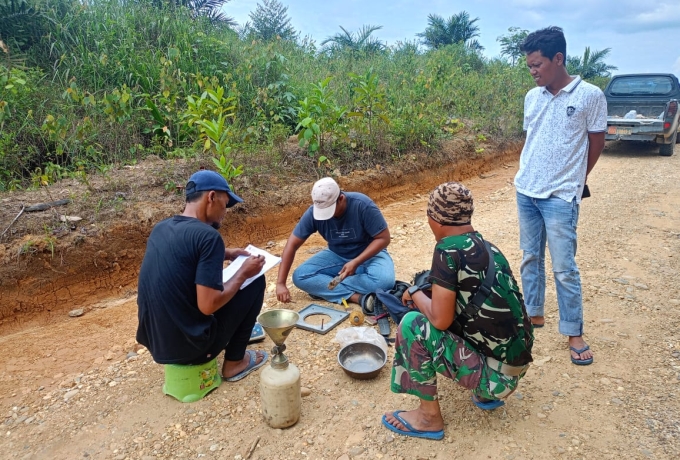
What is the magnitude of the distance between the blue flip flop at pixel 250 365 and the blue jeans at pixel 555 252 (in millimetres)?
1857

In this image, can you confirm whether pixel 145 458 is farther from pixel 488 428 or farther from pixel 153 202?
pixel 153 202

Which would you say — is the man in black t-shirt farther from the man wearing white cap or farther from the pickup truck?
the pickup truck

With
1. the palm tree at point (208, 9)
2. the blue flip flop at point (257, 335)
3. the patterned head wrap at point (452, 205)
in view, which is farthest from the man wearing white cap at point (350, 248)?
the palm tree at point (208, 9)

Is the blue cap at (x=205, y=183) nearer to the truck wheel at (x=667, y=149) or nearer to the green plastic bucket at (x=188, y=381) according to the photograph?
the green plastic bucket at (x=188, y=381)

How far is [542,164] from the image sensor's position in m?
2.79

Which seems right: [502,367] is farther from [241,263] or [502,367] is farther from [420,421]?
[241,263]

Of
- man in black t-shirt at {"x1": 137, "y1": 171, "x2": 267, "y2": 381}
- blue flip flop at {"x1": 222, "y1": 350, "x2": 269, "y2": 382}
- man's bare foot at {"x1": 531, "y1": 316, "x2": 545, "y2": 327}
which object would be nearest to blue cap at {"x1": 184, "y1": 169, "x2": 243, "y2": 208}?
man in black t-shirt at {"x1": 137, "y1": 171, "x2": 267, "y2": 381}

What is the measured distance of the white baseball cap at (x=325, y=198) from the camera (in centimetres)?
340

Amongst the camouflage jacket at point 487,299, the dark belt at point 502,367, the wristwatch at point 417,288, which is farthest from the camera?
the wristwatch at point 417,288

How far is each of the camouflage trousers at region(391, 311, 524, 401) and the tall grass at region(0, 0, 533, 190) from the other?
4321mm

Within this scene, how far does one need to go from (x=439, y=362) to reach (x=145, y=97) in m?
5.69

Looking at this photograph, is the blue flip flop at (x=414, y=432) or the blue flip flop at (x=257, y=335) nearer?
the blue flip flop at (x=414, y=432)

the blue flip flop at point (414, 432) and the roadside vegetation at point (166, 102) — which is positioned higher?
the roadside vegetation at point (166, 102)

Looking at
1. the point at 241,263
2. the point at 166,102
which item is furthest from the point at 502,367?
the point at 166,102
